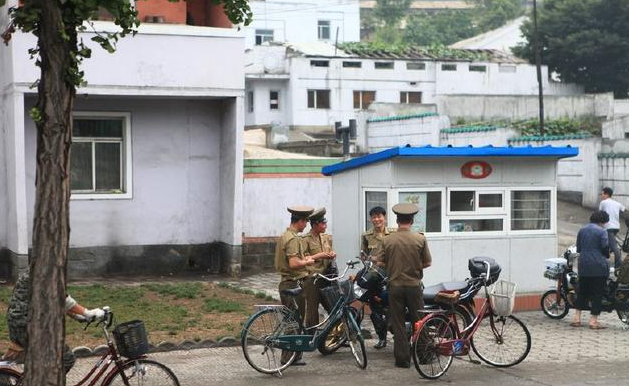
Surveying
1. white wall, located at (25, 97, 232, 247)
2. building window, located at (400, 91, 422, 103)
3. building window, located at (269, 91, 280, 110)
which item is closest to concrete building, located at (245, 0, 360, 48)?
building window, located at (400, 91, 422, 103)

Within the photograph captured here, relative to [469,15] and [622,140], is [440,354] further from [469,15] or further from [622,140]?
[469,15]

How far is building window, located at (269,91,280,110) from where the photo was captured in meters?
51.0

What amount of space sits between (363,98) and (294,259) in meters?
40.2

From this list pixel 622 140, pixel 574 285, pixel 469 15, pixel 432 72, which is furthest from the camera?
pixel 469 15

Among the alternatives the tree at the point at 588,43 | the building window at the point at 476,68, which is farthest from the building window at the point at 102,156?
the tree at the point at 588,43

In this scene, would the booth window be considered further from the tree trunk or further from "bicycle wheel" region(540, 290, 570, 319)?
the tree trunk

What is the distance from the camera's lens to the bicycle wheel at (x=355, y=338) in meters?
10.9

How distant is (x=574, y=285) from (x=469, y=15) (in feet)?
269

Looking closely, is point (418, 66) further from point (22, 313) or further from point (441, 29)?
point (22, 313)

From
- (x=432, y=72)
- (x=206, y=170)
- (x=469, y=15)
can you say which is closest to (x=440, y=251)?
(x=206, y=170)

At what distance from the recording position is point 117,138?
19.0 meters

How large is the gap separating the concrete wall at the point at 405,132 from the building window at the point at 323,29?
30.5m

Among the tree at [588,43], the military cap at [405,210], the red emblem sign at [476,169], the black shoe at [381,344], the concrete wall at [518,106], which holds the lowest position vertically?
the black shoe at [381,344]

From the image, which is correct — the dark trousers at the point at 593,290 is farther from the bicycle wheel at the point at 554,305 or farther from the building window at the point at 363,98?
the building window at the point at 363,98
